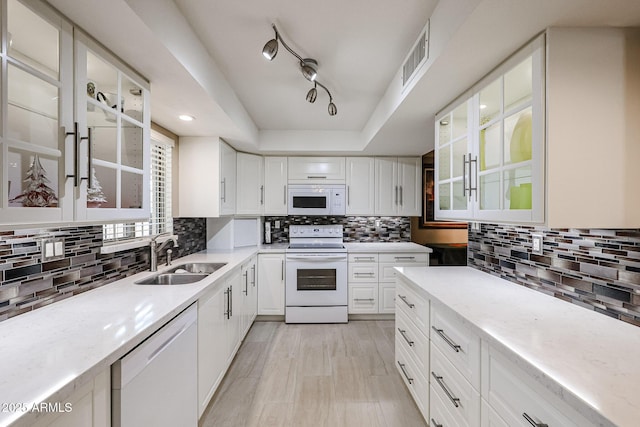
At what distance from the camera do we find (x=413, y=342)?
6.39 feet

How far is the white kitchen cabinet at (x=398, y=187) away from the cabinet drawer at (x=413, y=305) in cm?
178

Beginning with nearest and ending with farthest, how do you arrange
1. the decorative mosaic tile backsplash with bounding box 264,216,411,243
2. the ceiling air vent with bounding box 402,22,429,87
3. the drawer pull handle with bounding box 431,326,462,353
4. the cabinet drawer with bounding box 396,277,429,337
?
the drawer pull handle with bounding box 431,326,462,353, the ceiling air vent with bounding box 402,22,429,87, the cabinet drawer with bounding box 396,277,429,337, the decorative mosaic tile backsplash with bounding box 264,216,411,243

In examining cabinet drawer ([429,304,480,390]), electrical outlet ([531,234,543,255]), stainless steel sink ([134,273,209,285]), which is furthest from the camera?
stainless steel sink ([134,273,209,285])

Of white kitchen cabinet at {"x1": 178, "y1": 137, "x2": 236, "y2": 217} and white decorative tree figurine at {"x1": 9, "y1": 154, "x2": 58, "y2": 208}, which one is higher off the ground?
white kitchen cabinet at {"x1": 178, "y1": 137, "x2": 236, "y2": 217}

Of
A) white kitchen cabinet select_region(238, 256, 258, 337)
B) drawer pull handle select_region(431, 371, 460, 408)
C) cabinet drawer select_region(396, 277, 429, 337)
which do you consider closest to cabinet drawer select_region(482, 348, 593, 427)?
drawer pull handle select_region(431, 371, 460, 408)

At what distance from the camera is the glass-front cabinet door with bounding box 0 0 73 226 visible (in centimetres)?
89

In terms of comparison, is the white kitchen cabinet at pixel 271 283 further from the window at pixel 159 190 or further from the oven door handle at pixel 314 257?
the window at pixel 159 190

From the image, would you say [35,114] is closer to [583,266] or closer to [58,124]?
[58,124]

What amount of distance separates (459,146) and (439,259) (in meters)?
2.83

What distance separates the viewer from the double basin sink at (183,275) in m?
2.10

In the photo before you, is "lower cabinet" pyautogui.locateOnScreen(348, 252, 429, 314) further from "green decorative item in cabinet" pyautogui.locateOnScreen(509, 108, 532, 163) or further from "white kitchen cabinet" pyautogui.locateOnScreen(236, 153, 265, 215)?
"green decorative item in cabinet" pyautogui.locateOnScreen(509, 108, 532, 163)

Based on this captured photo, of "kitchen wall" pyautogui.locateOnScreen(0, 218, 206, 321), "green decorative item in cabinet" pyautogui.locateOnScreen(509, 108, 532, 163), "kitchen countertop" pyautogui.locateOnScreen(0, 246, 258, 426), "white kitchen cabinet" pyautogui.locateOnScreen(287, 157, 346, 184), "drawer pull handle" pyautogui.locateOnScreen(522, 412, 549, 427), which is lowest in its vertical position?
"drawer pull handle" pyautogui.locateOnScreen(522, 412, 549, 427)

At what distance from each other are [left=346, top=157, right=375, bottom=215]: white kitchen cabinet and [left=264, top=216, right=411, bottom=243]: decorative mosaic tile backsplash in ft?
1.03

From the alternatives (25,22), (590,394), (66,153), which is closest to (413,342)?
(590,394)
